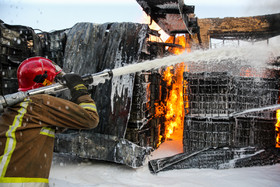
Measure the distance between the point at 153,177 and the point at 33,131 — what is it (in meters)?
2.66

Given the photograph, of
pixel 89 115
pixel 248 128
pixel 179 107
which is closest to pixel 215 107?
pixel 248 128

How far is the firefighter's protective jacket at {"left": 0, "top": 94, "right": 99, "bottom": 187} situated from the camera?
1774 millimetres

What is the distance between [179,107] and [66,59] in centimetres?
539

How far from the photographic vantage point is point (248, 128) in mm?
4336

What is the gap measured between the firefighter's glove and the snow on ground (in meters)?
2.01

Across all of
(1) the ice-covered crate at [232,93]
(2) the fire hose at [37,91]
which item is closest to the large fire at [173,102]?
(1) the ice-covered crate at [232,93]

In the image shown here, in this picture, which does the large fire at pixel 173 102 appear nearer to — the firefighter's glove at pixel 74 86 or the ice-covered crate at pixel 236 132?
the ice-covered crate at pixel 236 132

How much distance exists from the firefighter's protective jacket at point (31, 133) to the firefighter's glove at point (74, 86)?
10.4 inches

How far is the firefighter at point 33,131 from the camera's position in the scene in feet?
5.83

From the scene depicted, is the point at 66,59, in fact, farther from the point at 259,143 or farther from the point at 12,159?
the point at 259,143

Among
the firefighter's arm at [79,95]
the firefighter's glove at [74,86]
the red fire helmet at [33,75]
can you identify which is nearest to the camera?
the firefighter's arm at [79,95]

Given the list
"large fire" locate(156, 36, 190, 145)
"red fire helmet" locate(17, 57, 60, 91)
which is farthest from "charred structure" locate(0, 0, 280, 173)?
"red fire helmet" locate(17, 57, 60, 91)

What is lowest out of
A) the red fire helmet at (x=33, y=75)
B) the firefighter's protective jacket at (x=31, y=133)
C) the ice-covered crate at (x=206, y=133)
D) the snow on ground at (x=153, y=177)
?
the snow on ground at (x=153, y=177)

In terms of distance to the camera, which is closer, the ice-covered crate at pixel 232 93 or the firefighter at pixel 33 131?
the firefighter at pixel 33 131
